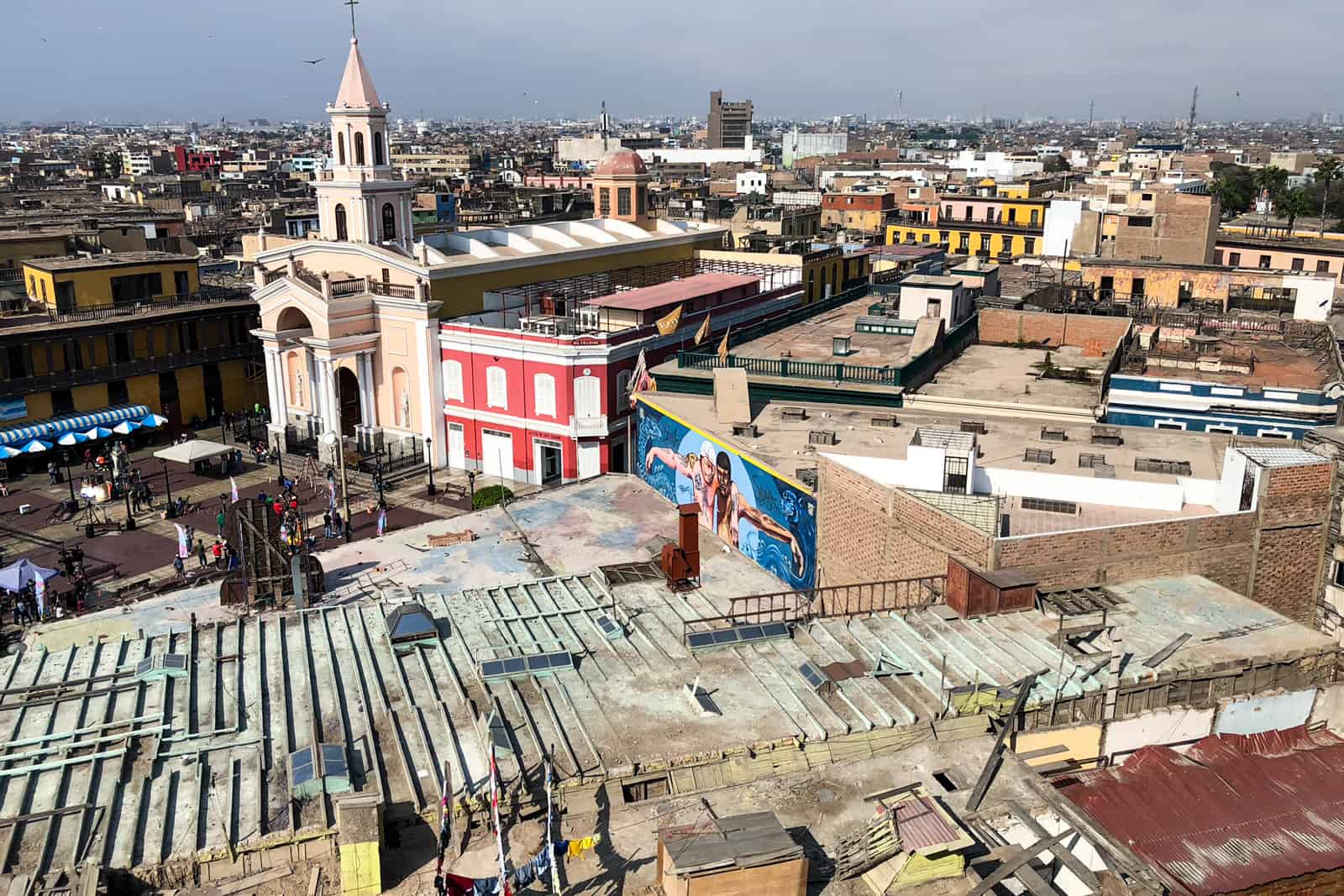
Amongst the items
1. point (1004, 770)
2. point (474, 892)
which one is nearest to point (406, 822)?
point (474, 892)

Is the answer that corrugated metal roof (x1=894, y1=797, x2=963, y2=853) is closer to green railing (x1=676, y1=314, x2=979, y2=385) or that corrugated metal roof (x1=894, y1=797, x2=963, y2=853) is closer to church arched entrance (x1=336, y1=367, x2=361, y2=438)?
green railing (x1=676, y1=314, x2=979, y2=385)

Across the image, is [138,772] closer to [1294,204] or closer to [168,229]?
[168,229]

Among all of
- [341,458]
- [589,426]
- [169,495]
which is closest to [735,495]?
[589,426]

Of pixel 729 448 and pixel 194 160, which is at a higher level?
pixel 194 160

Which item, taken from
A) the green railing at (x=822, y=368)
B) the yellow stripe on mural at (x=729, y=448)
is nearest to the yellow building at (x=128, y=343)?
the yellow stripe on mural at (x=729, y=448)

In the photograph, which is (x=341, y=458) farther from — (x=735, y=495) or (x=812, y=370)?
(x=812, y=370)

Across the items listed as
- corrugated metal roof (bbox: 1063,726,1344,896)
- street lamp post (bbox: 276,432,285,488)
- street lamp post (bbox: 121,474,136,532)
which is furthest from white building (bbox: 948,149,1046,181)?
corrugated metal roof (bbox: 1063,726,1344,896)
